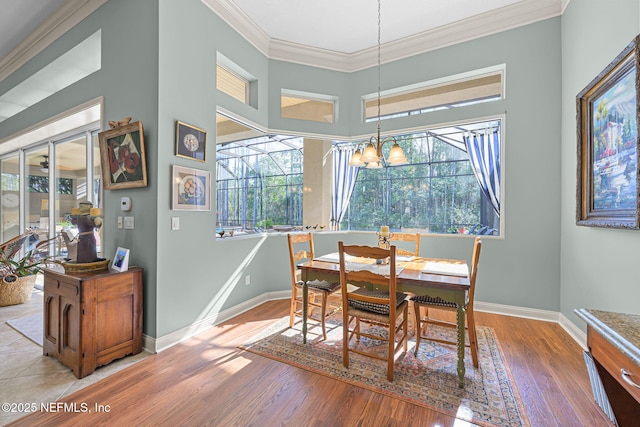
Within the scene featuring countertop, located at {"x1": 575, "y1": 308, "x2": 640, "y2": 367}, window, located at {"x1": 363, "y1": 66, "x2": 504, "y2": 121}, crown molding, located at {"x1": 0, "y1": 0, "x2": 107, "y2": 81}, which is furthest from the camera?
window, located at {"x1": 363, "y1": 66, "x2": 504, "y2": 121}

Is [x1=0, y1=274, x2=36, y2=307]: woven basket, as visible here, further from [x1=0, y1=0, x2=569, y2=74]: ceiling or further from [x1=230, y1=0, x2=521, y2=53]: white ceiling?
[x1=230, y1=0, x2=521, y2=53]: white ceiling

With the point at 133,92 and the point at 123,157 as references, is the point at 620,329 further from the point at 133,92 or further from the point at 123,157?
the point at 133,92

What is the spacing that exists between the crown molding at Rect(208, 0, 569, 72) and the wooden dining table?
2.88 metres

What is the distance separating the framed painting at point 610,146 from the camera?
1865mm

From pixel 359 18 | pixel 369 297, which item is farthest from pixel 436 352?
pixel 359 18

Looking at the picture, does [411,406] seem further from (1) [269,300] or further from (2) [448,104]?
(2) [448,104]

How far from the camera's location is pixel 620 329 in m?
0.98

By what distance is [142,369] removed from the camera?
2.15 metres

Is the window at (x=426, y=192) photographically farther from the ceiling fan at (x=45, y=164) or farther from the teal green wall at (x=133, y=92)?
the ceiling fan at (x=45, y=164)

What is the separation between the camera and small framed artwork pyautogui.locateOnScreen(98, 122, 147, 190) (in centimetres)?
242

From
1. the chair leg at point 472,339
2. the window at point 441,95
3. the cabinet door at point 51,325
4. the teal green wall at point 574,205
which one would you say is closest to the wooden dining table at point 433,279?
the chair leg at point 472,339

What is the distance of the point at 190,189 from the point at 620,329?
295 cm

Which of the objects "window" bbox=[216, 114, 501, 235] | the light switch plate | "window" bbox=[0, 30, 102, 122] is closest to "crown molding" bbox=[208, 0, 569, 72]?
"window" bbox=[216, 114, 501, 235]

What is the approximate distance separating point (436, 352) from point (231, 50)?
12.6ft
